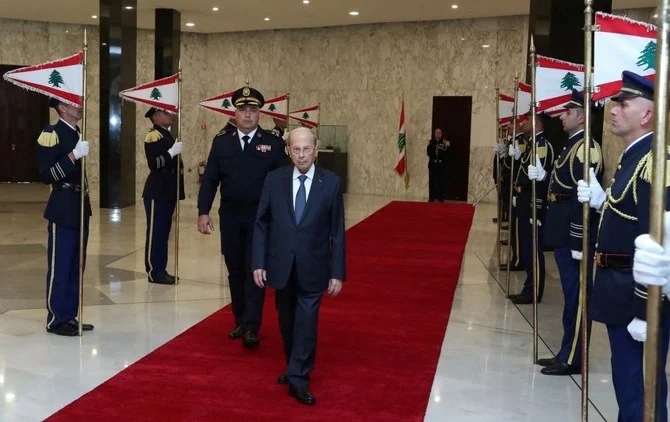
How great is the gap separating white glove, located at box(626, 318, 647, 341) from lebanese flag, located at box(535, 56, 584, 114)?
2.44m

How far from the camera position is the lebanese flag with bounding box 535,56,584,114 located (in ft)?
16.1

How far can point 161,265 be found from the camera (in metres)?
7.00

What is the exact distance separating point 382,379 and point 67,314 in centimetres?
233

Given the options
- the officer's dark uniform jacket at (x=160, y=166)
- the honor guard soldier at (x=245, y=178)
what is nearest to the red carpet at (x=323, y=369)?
the honor guard soldier at (x=245, y=178)

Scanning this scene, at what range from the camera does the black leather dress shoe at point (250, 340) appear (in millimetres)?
4824

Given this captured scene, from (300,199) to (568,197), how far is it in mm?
1906

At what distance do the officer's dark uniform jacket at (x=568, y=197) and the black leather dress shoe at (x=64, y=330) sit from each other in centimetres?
327

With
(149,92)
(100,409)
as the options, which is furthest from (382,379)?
(149,92)

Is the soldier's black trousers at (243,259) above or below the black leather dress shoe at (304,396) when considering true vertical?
above

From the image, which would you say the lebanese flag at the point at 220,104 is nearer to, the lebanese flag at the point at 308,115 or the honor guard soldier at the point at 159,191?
the honor guard soldier at the point at 159,191

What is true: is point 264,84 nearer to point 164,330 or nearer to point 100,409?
point 164,330

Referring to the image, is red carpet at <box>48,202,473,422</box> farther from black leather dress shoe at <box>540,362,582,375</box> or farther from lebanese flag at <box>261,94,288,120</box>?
lebanese flag at <box>261,94,288,120</box>

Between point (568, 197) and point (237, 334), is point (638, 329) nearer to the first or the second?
point (568, 197)

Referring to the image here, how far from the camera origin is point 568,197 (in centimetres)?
484
